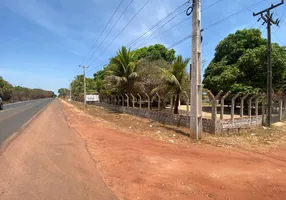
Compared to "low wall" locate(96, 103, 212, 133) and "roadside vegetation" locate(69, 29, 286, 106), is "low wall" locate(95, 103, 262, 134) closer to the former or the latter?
"low wall" locate(96, 103, 212, 133)

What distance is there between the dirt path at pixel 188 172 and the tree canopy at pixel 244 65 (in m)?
14.9

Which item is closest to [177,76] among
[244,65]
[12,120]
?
[12,120]

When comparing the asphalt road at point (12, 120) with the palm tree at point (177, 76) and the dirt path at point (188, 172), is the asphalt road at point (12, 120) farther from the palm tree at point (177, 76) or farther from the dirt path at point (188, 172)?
the palm tree at point (177, 76)

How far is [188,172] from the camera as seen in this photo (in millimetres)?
4820

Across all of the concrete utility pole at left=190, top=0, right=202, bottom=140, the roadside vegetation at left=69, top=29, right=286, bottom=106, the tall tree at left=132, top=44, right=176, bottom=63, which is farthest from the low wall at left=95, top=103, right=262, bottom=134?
the tall tree at left=132, top=44, right=176, bottom=63

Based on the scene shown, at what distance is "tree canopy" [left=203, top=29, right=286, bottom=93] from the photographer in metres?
20.0

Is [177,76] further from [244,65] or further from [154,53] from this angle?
→ [154,53]

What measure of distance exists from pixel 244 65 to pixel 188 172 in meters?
19.6

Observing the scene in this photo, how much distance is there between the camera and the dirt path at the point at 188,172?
3.85 metres

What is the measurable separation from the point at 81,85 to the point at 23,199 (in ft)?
237

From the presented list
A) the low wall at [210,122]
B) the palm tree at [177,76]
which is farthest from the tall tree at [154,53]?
the palm tree at [177,76]

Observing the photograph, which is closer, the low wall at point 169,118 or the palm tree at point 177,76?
the low wall at point 169,118

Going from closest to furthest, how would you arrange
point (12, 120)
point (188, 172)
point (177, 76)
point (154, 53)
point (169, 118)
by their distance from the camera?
point (188, 172) < point (177, 76) < point (169, 118) < point (12, 120) < point (154, 53)

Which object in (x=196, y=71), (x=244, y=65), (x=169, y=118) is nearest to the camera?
(x=196, y=71)
